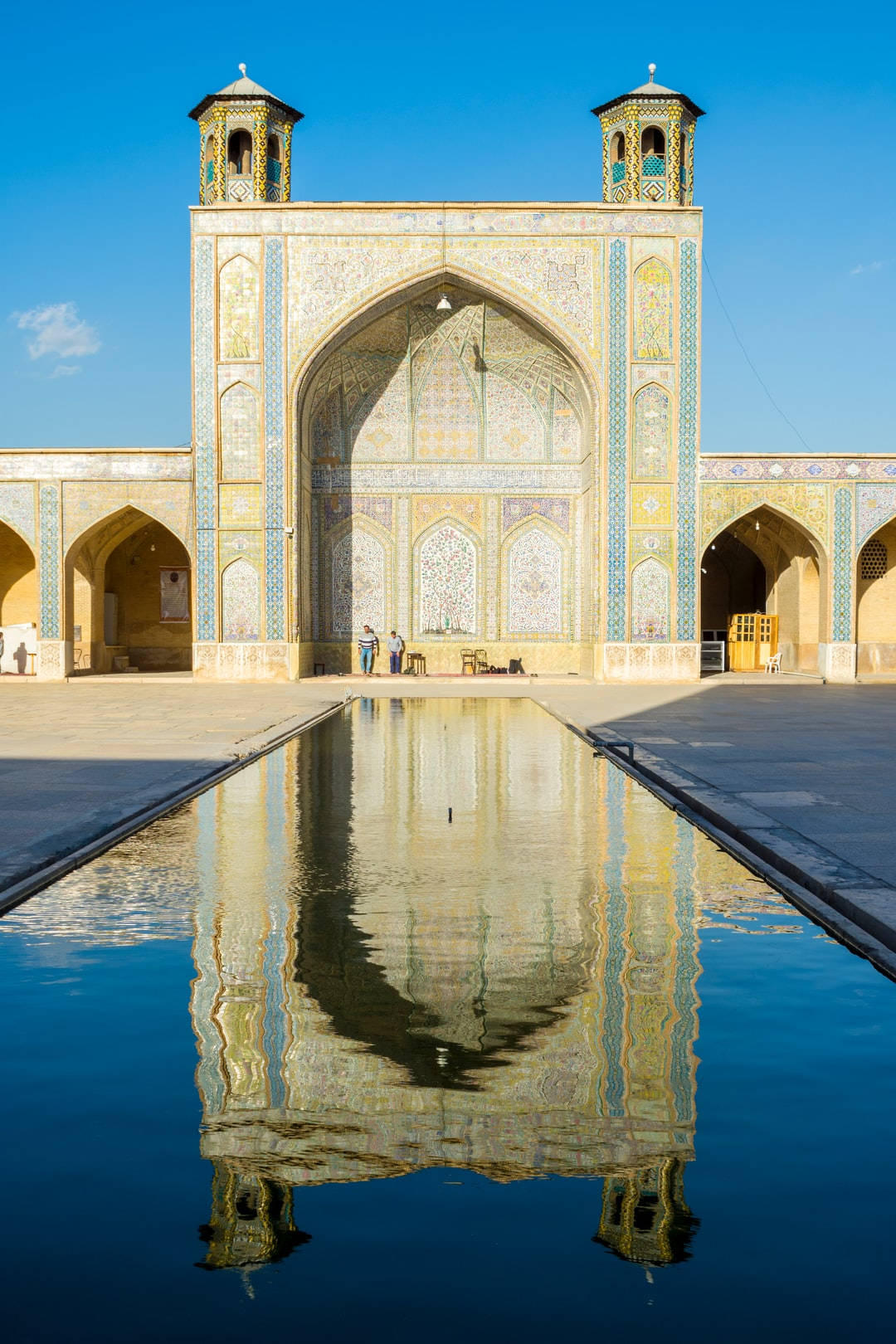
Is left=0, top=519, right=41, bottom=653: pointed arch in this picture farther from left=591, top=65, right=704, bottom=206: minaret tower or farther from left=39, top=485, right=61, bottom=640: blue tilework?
left=591, top=65, right=704, bottom=206: minaret tower

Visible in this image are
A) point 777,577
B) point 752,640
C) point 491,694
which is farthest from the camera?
point 752,640

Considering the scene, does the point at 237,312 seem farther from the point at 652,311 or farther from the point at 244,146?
the point at 652,311

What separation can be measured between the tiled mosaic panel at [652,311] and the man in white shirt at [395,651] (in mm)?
5867

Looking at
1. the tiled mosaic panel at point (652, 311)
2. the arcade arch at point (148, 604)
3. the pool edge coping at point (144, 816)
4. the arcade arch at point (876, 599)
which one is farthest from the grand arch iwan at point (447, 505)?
the pool edge coping at point (144, 816)

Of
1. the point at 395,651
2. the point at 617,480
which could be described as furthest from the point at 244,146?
the point at 395,651

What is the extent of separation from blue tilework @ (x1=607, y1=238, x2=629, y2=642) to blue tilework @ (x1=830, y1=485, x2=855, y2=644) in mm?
3463

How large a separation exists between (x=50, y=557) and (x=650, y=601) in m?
9.31

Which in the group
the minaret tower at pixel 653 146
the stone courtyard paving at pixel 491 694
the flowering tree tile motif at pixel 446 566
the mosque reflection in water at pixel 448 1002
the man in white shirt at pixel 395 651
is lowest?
the mosque reflection in water at pixel 448 1002

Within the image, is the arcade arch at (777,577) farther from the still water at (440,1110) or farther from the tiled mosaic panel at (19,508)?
the still water at (440,1110)

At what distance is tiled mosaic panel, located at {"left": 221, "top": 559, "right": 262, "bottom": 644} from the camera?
65.6 ft

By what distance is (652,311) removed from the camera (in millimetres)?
20094

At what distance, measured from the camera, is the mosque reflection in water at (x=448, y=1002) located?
2057 mm

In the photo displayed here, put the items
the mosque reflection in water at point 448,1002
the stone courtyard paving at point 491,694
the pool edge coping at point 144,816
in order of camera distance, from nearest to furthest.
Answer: the mosque reflection in water at point 448,1002 < the pool edge coping at point 144,816 < the stone courtyard paving at point 491,694

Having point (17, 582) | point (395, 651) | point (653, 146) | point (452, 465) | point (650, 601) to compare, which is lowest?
point (395, 651)
